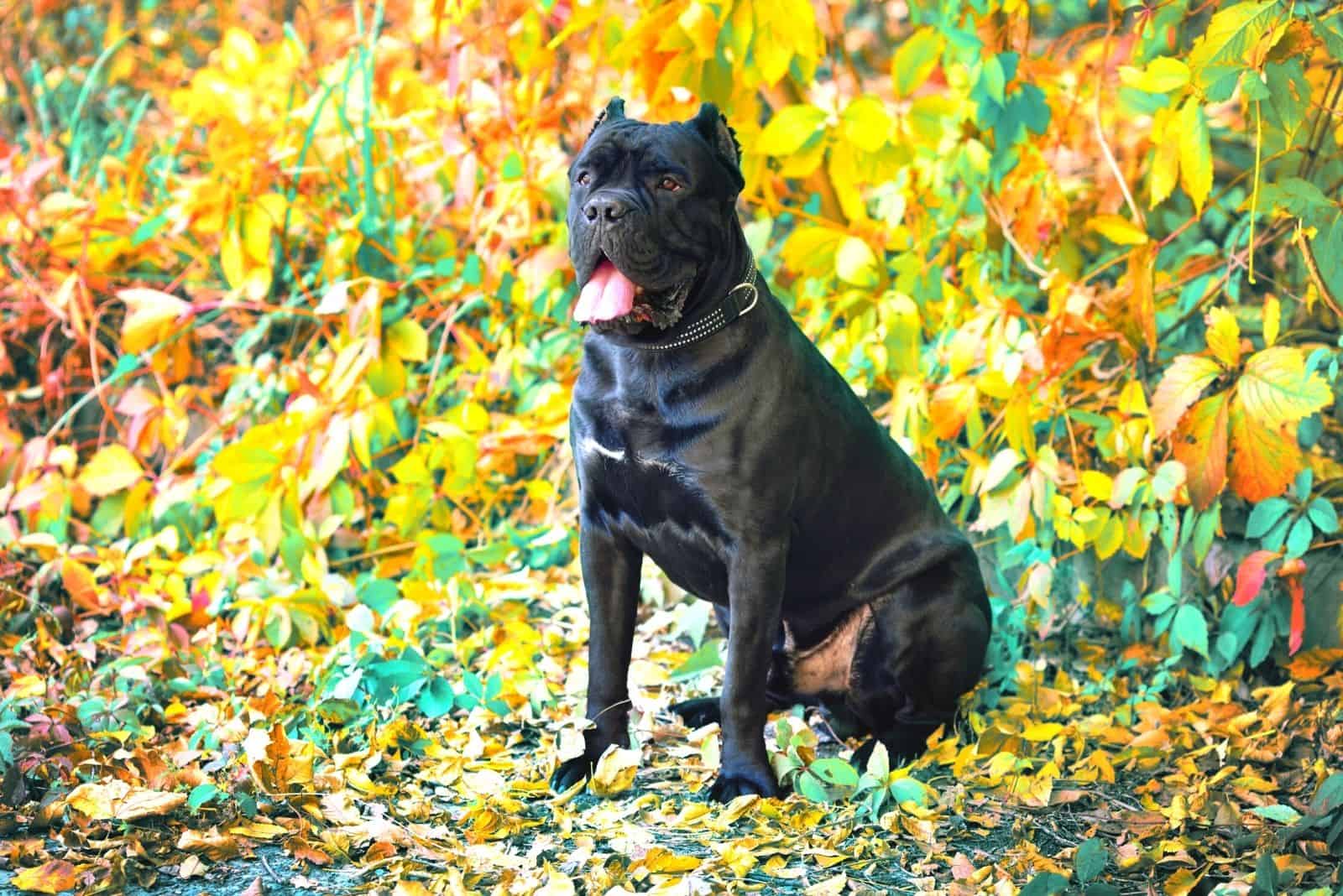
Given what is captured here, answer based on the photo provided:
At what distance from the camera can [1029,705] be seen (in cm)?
328

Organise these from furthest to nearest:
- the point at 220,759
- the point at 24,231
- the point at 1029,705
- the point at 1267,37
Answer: the point at 24,231 → the point at 1029,705 → the point at 220,759 → the point at 1267,37

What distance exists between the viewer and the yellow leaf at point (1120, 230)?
328 cm

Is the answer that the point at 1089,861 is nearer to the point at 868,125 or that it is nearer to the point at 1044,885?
the point at 1044,885

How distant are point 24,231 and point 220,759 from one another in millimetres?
2487

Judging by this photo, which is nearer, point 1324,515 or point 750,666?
point 750,666

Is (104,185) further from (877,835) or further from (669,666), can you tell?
(877,835)

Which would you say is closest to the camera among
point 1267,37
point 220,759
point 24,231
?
point 1267,37

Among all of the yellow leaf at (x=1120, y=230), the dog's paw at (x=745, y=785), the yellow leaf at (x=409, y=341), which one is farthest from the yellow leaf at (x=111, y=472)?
the yellow leaf at (x=1120, y=230)

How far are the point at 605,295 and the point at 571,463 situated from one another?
5.60ft

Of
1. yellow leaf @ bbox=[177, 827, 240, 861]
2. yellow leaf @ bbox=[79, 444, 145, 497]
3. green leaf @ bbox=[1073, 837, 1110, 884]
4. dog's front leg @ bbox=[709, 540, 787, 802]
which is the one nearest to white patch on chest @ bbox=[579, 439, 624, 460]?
dog's front leg @ bbox=[709, 540, 787, 802]

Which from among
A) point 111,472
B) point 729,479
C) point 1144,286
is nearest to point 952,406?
point 1144,286

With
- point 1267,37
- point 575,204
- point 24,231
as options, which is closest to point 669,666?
point 575,204

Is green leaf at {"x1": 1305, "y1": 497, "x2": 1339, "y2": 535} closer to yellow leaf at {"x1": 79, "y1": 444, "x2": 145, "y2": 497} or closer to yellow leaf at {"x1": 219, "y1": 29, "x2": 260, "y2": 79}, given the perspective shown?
yellow leaf at {"x1": 79, "y1": 444, "x2": 145, "y2": 497}

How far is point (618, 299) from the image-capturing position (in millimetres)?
2461
